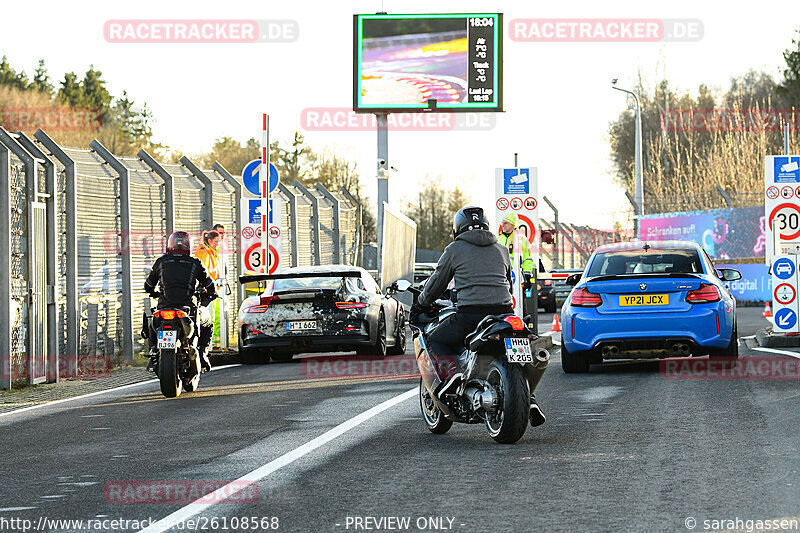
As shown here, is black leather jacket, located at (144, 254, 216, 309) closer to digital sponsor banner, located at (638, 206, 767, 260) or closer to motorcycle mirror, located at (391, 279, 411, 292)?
motorcycle mirror, located at (391, 279, 411, 292)

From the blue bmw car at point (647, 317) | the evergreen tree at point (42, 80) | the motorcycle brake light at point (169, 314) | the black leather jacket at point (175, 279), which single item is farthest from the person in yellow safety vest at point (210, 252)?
the evergreen tree at point (42, 80)

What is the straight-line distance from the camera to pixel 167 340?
46.2 ft

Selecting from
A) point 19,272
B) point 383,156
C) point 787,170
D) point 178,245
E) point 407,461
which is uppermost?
point 383,156

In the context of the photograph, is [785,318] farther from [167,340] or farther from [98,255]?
[98,255]

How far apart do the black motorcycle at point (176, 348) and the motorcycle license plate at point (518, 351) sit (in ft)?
17.7

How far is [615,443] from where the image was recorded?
9594 mm

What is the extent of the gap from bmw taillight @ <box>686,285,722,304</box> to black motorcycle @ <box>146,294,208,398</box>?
17.6 feet

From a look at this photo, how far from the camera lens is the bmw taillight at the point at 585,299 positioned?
50.5 feet

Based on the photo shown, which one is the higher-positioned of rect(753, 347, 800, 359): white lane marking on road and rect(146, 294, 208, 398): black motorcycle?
rect(146, 294, 208, 398): black motorcycle

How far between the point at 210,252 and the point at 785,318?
8.31m

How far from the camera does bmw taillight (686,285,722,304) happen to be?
601 inches

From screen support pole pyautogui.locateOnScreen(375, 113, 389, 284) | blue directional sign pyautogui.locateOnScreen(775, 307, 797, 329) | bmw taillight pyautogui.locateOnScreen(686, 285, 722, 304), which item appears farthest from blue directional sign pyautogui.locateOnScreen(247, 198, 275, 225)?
screen support pole pyautogui.locateOnScreen(375, 113, 389, 284)

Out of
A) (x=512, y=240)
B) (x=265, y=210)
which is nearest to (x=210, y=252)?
(x=265, y=210)

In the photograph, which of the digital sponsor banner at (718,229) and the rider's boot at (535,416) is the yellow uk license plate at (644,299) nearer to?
the rider's boot at (535,416)
